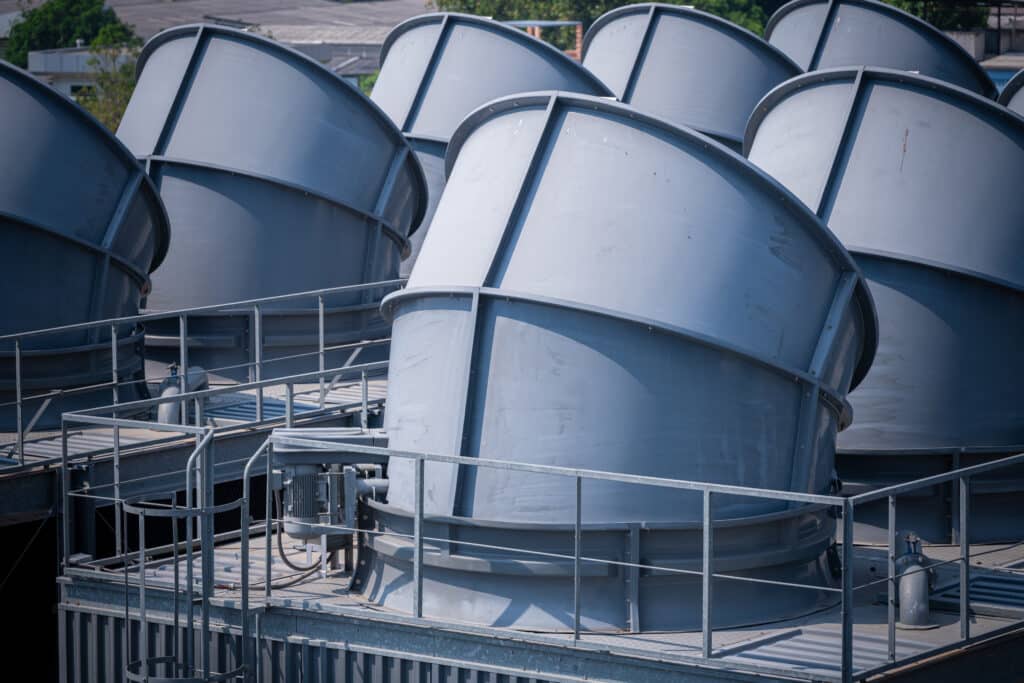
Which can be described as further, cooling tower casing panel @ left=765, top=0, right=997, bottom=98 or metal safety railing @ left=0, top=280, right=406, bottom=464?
cooling tower casing panel @ left=765, top=0, right=997, bottom=98

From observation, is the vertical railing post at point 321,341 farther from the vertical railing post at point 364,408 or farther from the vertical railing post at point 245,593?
the vertical railing post at point 245,593

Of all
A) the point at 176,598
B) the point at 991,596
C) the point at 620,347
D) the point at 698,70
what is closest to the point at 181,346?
the point at 176,598

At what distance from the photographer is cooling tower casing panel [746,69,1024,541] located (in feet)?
41.7

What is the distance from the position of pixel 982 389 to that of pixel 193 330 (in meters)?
8.61

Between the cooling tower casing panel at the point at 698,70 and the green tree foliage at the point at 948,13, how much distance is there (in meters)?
32.2

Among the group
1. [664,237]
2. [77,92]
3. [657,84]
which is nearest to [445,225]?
[664,237]

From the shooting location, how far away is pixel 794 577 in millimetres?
10219

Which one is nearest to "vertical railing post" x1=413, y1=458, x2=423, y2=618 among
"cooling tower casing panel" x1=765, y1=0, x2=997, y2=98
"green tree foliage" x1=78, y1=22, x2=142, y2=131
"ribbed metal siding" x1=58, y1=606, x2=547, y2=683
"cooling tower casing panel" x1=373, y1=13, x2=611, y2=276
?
"ribbed metal siding" x1=58, y1=606, x2=547, y2=683

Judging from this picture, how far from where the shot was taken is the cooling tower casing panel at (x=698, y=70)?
2088cm

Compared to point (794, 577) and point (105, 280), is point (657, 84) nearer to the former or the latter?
point (105, 280)

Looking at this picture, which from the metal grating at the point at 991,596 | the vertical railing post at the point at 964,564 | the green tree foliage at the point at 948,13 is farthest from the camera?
the green tree foliage at the point at 948,13

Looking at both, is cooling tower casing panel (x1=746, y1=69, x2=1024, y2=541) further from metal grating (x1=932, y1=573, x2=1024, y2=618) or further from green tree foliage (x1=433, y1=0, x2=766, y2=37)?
green tree foliage (x1=433, y1=0, x2=766, y2=37)

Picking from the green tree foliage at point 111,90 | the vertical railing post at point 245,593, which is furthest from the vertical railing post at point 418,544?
the green tree foliage at point 111,90

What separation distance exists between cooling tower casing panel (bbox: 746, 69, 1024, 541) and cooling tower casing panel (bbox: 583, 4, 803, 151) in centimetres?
785
